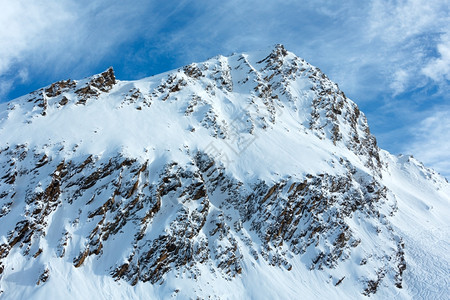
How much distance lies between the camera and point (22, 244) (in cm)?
3381

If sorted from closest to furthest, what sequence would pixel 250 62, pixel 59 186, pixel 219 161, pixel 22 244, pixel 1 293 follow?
1. pixel 1 293
2. pixel 22 244
3. pixel 59 186
4. pixel 219 161
5. pixel 250 62

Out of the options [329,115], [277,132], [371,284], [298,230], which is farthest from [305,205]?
[329,115]

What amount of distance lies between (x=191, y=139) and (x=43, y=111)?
2483 centimetres

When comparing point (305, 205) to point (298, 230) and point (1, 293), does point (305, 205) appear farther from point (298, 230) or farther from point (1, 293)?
point (1, 293)

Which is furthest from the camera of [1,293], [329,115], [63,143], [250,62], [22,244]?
[250,62]

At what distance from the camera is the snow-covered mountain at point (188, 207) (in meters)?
35.1

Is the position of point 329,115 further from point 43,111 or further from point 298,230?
point 43,111

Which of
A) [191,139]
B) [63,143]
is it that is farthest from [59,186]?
[191,139]

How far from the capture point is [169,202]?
1644 inches

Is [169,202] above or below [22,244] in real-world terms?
below

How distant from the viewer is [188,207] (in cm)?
4156

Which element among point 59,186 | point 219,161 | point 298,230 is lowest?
point 298,230

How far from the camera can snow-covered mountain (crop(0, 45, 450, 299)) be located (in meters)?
35.1

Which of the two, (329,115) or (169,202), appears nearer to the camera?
(169,202)
